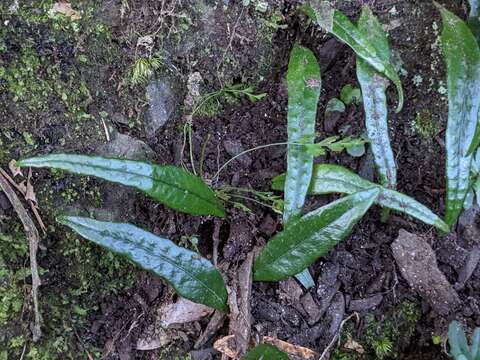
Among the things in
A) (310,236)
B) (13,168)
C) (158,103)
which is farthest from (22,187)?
(310,236)

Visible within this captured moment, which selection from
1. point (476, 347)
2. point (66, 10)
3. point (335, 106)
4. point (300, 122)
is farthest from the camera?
point (335, 106)

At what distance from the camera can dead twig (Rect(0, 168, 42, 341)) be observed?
1.69 meters

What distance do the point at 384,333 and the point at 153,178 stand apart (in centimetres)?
108

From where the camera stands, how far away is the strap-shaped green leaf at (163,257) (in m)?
1.60

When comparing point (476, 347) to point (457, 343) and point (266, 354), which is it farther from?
point (266, 354)

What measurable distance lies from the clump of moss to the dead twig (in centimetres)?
110

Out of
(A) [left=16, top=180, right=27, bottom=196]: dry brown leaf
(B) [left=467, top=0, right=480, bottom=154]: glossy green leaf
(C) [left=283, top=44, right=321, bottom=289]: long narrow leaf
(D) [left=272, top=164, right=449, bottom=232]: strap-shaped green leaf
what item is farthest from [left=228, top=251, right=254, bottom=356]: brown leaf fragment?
(B) [left=467, top=0, right=480, bottom=154]: glossy green leaf

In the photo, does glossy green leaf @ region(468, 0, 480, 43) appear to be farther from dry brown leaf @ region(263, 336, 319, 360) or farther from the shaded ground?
dry brown leaf @ region(263, 336, 319, 360)

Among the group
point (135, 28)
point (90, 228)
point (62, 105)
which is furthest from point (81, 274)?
point (135, 28)

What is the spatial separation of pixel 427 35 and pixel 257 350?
1433 millimetres

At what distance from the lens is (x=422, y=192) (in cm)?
201

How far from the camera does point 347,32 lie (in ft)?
6.15

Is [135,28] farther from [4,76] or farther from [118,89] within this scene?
[4,76]

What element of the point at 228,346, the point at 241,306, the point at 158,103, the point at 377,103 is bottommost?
the point at 228,346
